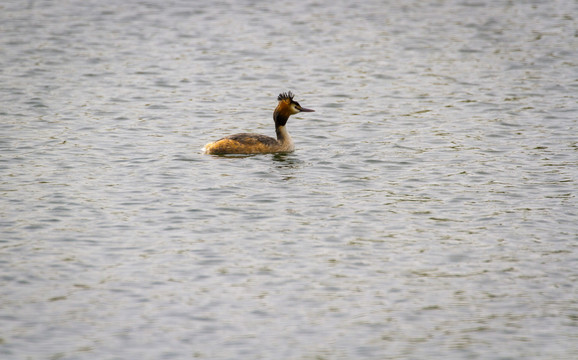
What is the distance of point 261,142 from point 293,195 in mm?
2765

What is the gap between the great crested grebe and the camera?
1756 cm

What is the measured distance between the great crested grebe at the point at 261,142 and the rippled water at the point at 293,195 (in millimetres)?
238

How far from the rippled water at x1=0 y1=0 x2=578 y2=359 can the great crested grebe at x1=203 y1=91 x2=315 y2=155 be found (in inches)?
9.4

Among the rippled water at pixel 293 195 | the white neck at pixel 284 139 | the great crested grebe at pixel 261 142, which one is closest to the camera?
the rippled water at pixel 293 195

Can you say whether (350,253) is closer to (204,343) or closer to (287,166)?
(204,343)

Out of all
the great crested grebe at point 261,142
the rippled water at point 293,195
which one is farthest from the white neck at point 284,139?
the rippled water at point 293,195

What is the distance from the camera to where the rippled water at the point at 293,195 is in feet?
34.2

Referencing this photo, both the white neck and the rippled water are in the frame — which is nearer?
the rippled water

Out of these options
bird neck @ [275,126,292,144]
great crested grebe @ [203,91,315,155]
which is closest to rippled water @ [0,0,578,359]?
great crested grebe @ [203,91,315,155]

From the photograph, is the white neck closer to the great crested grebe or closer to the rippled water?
the great crested grebe

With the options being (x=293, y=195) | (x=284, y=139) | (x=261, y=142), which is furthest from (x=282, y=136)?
(x=293, y=195)

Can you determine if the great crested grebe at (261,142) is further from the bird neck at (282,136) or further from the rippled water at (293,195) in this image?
the rippled water at (293,195)

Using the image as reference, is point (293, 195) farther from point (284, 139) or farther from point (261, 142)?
point (284, 139)

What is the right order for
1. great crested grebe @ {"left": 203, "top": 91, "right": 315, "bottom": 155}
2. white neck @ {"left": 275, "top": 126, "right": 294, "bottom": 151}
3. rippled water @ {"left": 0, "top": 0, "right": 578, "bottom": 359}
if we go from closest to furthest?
rippled water @ {"left": 0, "top": 0, "right": 578, "bottom": 359} → great crested grebe @ {"left": 203, "top": 91, "right": 315, "bottom": 155} → white neck @ {"left": 275, "top": 126, "right": 294, "bottom": 151}
